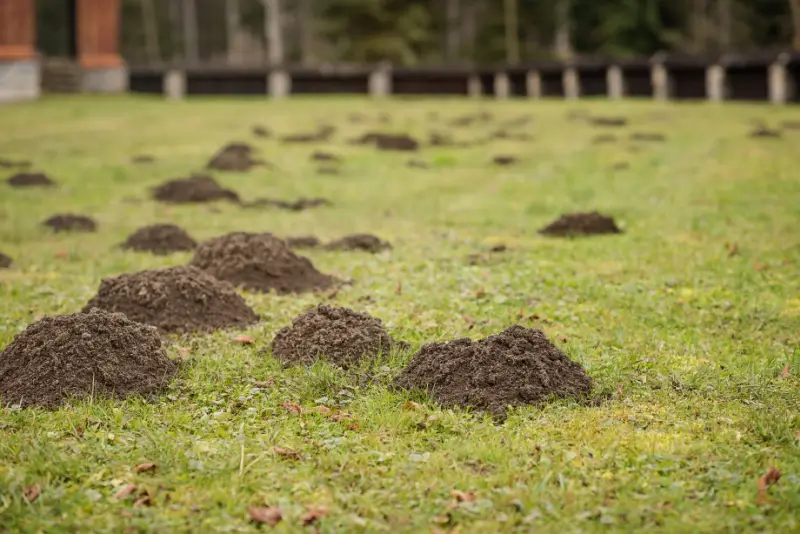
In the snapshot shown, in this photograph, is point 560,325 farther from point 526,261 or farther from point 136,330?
point 136,330

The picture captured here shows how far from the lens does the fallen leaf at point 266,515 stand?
4.95 metres

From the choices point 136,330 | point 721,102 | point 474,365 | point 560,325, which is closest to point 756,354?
point 560,325

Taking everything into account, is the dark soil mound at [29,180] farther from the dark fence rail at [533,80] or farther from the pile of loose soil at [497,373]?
the dark fence rail at [533,80]

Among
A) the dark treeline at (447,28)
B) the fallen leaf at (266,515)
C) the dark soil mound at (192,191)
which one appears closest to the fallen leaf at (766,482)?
the fallen leaf at (266,515)

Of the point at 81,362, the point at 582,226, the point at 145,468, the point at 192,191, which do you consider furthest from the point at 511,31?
the point at 145,468

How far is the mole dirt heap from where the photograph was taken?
969 centimetres

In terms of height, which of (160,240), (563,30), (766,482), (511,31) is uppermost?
(563,30)

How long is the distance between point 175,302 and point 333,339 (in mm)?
1728

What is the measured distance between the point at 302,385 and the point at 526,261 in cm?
466

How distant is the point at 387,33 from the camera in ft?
165

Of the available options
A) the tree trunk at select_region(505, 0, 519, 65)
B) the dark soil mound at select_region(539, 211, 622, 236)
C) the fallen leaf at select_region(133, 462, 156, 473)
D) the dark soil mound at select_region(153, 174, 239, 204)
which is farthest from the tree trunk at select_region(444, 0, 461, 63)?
the fallen leaf at select_region(133, 462, 156, 473)

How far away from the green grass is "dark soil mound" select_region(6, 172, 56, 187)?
53 centimetres

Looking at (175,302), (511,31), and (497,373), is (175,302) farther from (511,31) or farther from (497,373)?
(511,31)

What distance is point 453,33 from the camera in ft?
219
